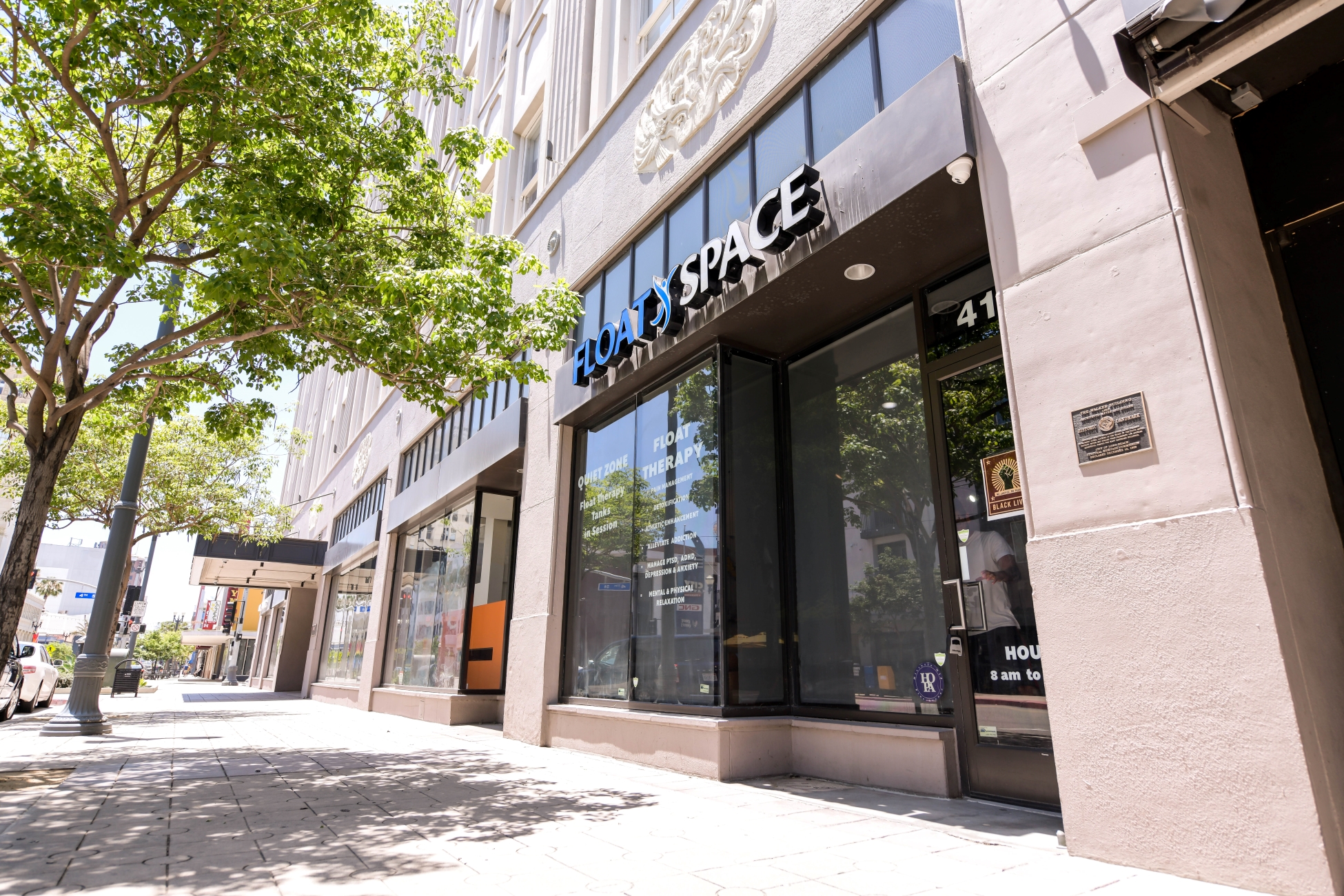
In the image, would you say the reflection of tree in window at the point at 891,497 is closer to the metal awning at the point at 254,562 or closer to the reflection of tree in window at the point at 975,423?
the reflection of tree in window at the point at 975,423

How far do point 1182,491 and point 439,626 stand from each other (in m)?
14.1

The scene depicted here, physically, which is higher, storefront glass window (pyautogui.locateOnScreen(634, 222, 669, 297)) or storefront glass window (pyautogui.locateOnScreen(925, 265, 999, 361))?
storefront glass window (pyautogui.locateOnScreen(634, 222, 669, 297))

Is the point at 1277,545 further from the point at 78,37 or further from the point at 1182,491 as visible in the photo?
the point at 78,37

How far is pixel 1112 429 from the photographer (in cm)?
407

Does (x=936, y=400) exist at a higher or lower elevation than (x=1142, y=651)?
higher

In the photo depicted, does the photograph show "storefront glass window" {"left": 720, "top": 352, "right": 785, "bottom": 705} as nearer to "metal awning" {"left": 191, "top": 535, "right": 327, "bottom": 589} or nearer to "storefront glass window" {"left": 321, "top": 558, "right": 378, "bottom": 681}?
"storefront glass window" {"left": 321, "top": 558, "right": 378, "bottom": 681}

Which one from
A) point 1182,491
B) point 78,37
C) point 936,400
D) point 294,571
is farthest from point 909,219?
point 294,571

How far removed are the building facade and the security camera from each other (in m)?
0.02

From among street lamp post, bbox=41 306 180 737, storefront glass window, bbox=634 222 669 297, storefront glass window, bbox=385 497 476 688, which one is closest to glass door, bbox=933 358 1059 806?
storefront glass window, bbox=634 222 669 297

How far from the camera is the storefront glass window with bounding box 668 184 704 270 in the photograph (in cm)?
861

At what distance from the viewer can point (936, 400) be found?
6.42m

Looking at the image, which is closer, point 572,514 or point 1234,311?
point 1234,311

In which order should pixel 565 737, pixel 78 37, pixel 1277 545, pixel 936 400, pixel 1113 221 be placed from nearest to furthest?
pixel 1277 545, pixel 1113 221, pixel 936 400, pixel 78 37, pixel 565 737

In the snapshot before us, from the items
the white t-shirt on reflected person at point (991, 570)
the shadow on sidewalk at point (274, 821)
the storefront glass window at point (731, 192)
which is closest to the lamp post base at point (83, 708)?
the shadow on sidewalk at point (274, 821)
